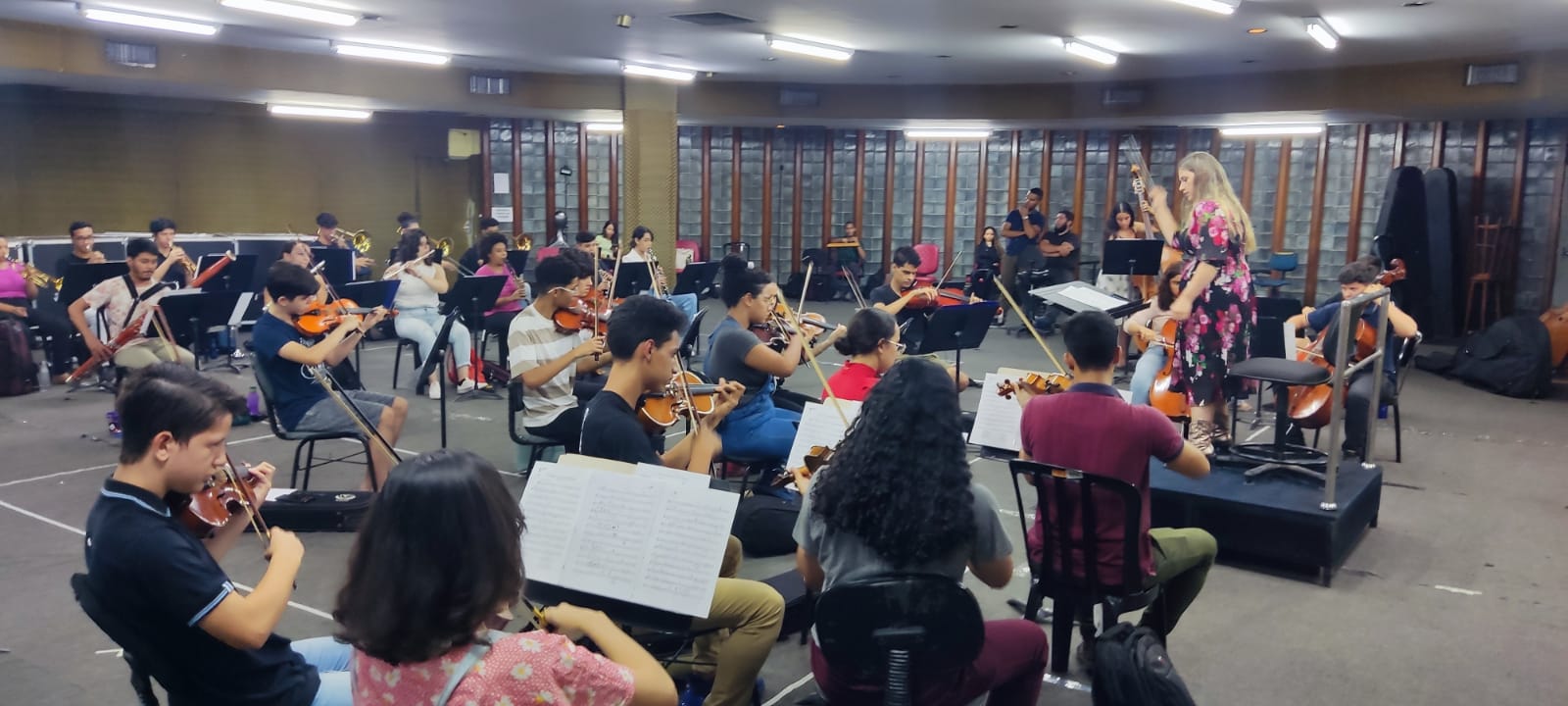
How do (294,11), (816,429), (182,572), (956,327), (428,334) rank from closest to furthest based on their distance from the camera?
(182,572) → (816,429) → (956,327) → (294,11) → (428,334)

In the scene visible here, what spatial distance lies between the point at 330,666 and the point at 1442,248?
37.1 ft

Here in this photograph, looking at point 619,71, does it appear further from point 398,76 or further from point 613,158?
point 613,158

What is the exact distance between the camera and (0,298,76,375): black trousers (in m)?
7.98

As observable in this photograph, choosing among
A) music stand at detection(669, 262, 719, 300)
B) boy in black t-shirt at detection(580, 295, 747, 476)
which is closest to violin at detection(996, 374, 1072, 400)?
boy in black t-shirt at detection(580, 295, 747, 476)

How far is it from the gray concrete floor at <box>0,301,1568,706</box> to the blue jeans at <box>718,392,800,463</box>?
45 centimetres

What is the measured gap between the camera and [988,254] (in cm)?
1222

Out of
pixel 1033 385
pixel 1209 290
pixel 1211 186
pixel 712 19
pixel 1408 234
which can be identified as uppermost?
pixel 712 19

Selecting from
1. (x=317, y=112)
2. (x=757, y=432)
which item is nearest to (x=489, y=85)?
(x=317, y=112)

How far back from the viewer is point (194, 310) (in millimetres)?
6777

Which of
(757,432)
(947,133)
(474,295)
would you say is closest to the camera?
(757,432)

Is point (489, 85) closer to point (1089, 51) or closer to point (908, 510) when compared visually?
point (1089, 51)

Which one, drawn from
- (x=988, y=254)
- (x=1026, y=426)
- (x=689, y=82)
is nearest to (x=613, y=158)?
(x=689, y=82)

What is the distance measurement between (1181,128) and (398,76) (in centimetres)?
871

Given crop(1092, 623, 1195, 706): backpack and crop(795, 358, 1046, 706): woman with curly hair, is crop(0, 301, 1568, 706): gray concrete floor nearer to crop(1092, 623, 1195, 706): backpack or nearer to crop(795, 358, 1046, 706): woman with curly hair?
crop(1092, 623, 1195, 706): backpack
